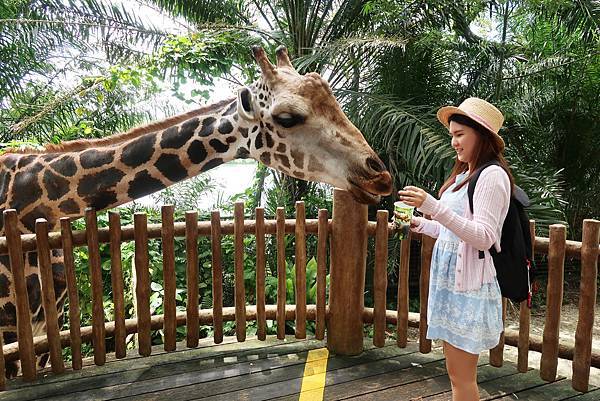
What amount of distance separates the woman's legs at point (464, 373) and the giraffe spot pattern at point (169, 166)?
5.66 feet

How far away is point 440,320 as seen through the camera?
6.24 feet

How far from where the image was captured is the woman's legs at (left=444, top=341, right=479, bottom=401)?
1844 mm

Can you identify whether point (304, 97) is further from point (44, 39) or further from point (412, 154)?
point (44, 39)

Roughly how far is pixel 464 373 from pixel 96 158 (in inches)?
88.5

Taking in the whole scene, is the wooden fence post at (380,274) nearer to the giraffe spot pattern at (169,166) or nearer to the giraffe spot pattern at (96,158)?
the giraffe spot pattern at (169,166)

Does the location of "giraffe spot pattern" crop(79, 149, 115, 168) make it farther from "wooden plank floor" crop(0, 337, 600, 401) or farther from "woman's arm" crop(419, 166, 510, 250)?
"woman's arm" crop(419, 166, 510, 250)

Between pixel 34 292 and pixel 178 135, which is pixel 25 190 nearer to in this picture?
pixel 34 292

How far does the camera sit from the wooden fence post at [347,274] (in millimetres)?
3096

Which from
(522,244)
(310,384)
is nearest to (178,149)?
(310,384)

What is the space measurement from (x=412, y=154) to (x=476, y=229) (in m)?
2.81

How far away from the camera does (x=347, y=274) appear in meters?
3.14

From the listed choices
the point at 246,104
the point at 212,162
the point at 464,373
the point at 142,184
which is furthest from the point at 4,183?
the point at 464,373

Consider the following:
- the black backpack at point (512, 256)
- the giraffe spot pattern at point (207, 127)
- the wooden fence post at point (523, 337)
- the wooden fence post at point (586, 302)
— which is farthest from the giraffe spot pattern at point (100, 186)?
the wooden fence post at point (586, 302)

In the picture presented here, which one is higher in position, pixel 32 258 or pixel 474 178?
pixel 474 178
